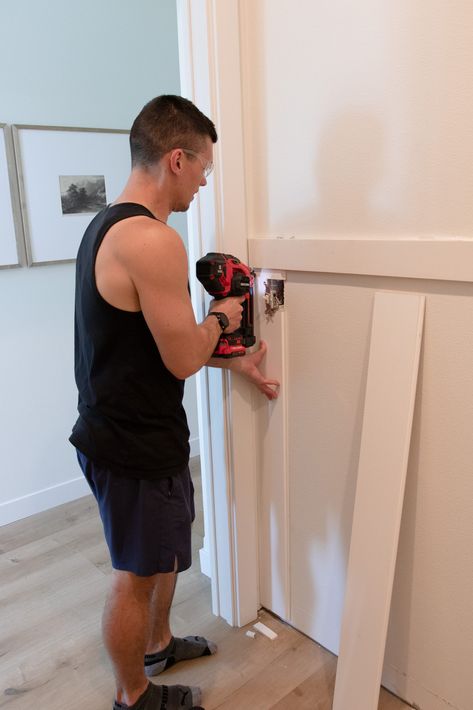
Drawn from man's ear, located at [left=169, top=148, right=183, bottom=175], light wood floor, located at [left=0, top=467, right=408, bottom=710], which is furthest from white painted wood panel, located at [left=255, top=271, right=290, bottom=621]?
man's ear, located at [left=169, top=148, right=183, bottom=175]

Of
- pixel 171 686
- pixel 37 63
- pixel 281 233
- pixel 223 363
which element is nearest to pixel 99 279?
pixel 223 363

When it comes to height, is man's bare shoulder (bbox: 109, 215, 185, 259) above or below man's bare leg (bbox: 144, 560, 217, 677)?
above

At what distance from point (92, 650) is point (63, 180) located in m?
1.95

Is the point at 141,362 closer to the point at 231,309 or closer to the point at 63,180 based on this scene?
the point at 231,309

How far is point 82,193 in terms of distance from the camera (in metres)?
2.67

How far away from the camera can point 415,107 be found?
4.23 feet

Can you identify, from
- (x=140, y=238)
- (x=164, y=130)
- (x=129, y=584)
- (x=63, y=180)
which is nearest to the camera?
(x=140, y=238)

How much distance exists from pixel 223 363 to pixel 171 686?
0.95 metres

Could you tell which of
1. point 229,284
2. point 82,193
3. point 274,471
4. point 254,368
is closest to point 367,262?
point 229,284

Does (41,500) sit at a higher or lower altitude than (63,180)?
lower

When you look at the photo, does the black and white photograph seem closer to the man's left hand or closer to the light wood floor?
the man's left hand

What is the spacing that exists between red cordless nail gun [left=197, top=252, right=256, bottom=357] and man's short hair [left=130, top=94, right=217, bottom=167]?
30 cm

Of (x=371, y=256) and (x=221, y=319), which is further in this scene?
(x=221, y=319)

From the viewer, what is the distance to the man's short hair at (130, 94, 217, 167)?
1376mm
